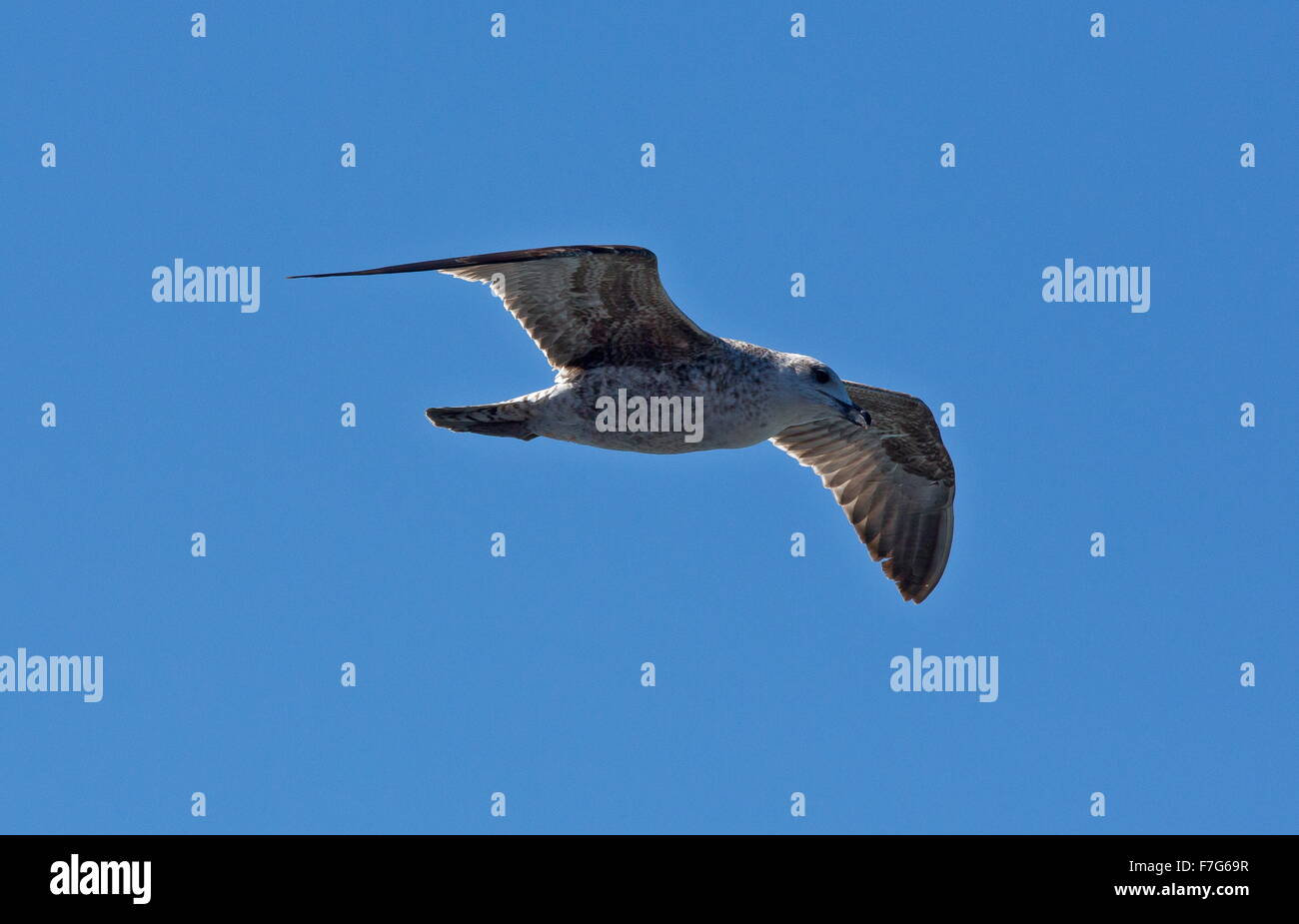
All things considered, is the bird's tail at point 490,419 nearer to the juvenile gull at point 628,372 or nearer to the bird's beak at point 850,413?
the juvenile gull at point 628,372

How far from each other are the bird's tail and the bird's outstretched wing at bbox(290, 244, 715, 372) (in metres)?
0.65

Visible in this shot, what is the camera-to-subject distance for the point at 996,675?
2214 centimetres

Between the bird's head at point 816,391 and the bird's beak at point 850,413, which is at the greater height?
the bird's head at point 816,391

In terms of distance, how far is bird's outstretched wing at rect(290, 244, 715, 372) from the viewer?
15289 mm

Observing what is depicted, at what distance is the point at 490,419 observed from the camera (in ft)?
53.3

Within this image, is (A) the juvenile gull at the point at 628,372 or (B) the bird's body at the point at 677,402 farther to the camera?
(B) the bird's body at the point at 677,402

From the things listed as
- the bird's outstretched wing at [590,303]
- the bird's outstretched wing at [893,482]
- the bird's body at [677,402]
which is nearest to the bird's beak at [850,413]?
the bird's body at [677,402]

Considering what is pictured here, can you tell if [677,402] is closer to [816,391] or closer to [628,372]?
[628,372]

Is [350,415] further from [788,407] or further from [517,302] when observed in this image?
[788,407]

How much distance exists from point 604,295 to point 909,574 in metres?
5.73

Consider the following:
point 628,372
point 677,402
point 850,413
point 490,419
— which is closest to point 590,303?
point 628,372

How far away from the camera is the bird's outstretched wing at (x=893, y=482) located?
1961cm

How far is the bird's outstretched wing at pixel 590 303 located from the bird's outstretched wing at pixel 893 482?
13.1 ft
